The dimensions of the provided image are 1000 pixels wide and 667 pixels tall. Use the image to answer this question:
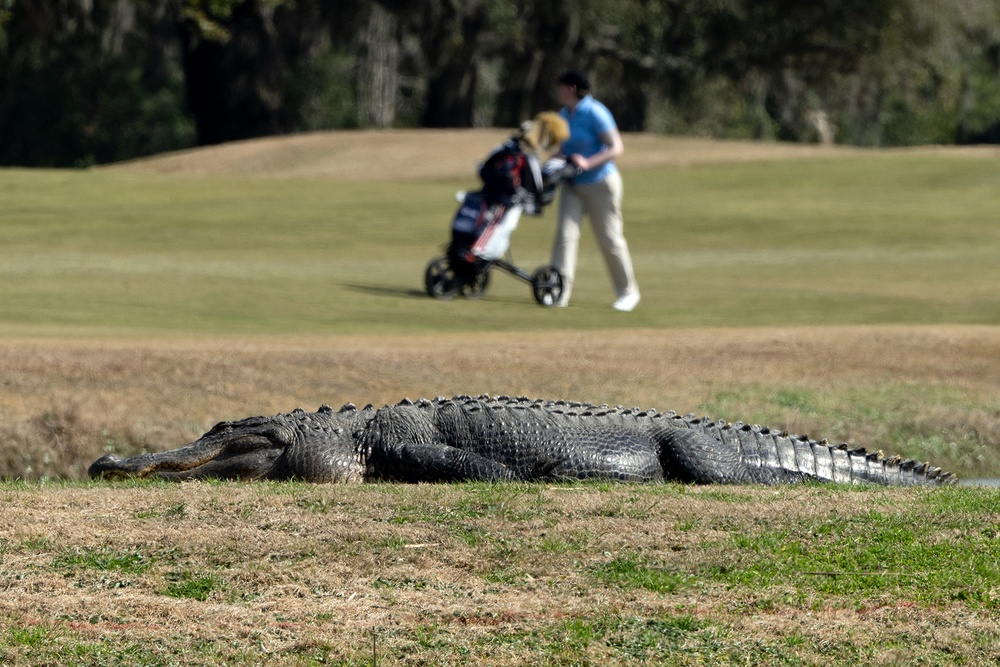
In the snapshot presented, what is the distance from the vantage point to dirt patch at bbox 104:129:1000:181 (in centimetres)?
3145

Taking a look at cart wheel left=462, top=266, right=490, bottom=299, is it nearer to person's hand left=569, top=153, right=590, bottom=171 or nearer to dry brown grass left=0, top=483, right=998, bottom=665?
person's hand left=569, top=153, right=590, bottom=171

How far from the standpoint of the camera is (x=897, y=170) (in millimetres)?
30875

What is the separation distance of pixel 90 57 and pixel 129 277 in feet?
96.8

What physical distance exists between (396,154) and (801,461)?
25.0 m

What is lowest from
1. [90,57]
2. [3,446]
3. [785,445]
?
[3,446]

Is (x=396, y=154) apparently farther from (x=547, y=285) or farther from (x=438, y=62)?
(x=547, y=285)

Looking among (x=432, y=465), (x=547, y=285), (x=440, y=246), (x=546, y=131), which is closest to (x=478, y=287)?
(x=547, y=285)

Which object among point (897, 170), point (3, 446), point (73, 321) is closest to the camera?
point (3, 446)

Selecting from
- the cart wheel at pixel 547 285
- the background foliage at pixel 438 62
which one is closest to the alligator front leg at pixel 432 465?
the cart wheel at pixel 547 285

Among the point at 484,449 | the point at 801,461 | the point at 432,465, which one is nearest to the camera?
the point at 432,465

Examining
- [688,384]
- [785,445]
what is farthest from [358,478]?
[688,384]

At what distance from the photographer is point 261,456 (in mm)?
7887

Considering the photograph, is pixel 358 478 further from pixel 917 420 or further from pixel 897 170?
pixel 897 170

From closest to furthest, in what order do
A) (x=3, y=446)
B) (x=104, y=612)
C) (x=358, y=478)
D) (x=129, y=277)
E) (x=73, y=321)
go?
1. (x=104, y=612)
2. (x=358, y=478)
3. (x=3, y=446)
4. (x=73, y=321)
5. (x=129, y=277)
